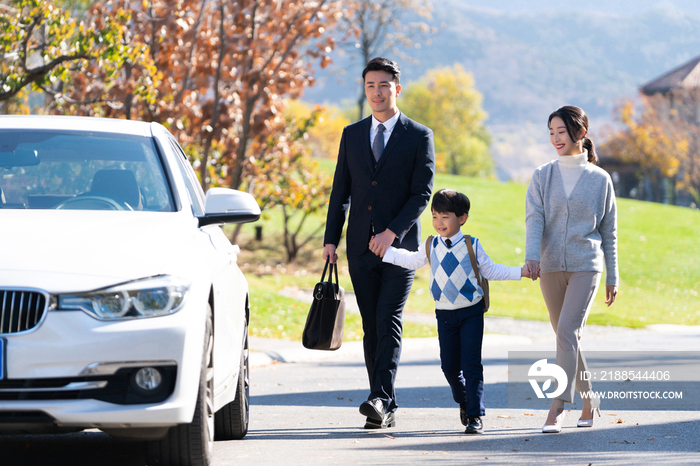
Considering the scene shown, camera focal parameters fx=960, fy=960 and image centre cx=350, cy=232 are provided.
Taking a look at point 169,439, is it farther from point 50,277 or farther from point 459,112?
point 459,112

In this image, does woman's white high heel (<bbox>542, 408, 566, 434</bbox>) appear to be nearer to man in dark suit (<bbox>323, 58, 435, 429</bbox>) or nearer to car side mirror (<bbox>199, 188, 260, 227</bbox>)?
man in dark suit (<bbox>323, 58, 435, 429</bbox>)

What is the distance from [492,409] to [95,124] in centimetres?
368

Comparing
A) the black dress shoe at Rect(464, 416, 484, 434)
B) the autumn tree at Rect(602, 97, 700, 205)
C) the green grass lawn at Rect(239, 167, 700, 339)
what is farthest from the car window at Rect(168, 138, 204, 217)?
the autumn tree at Rect(602, 97, 700, 205)

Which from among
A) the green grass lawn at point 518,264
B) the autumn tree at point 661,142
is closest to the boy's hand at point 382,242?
the green grass lawn at point 518,264

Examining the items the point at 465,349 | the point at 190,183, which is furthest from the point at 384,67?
the point at 465,349

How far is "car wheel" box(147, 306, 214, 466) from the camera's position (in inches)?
168

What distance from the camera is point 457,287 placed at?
577cm

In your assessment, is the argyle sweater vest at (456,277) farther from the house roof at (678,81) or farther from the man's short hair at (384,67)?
the house roof at (678,81)

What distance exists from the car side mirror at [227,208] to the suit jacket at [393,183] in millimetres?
1101

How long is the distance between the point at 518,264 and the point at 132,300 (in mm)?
24158

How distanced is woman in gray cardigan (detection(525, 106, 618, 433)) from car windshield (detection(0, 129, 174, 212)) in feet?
7.74

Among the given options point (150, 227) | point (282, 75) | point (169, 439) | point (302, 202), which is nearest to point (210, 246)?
point (150, 227)

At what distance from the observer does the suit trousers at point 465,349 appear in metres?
5.79

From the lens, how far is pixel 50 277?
3.90 metres
